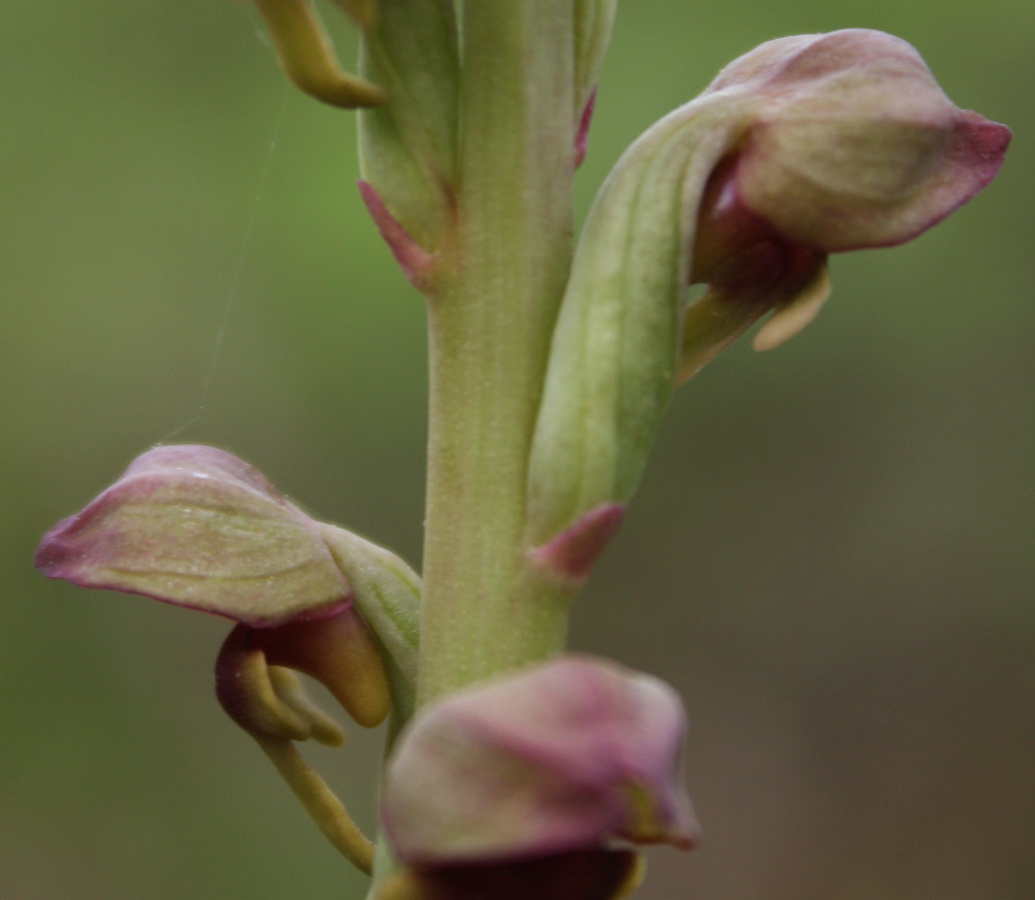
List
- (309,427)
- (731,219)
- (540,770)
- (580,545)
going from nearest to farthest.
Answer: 1. (540,770)
2. (580,545)
3. (731,219)
4. (309,427)

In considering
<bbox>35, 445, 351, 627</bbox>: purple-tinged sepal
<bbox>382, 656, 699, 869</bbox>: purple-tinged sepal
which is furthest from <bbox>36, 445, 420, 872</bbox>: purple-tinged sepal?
<bbox>382, 656, 699, 869</bbox>: purple-tinged sepal

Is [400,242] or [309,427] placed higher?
[400,242]

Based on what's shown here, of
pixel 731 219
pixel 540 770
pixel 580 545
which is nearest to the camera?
pixel 540 770

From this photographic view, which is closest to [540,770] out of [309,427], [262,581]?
[262,581]

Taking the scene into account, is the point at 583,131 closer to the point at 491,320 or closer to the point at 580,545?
the point at 491,320

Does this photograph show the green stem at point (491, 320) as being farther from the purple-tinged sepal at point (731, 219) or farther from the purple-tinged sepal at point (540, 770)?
the purple-tinged sepal at point (540, 770)

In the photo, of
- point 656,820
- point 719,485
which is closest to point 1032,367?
point 719,485

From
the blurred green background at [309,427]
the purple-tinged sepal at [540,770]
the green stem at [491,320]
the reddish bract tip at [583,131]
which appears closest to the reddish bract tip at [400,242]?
the green stem at [491,320]
